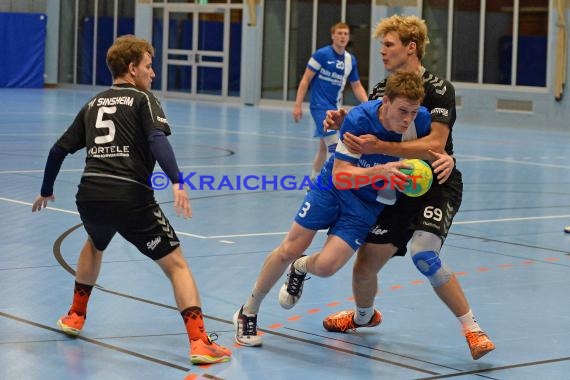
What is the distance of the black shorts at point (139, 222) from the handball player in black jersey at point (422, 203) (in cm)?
111

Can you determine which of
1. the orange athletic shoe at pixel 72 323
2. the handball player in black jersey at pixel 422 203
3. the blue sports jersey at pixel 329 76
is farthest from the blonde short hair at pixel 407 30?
the blue sports jersey at pixel 329 76

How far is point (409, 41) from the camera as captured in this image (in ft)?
20.1

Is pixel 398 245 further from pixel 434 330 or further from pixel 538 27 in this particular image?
pixel 538 27

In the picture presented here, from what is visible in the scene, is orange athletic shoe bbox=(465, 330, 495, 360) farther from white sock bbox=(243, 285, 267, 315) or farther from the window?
the window

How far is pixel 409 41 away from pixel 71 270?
3382mm

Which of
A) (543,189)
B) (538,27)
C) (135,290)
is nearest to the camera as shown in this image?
(135,290)

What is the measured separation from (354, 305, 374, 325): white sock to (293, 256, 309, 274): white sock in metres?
0.45

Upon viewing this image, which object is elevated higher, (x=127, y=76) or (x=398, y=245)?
(x=127, y=76)

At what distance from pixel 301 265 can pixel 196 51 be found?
2827cm

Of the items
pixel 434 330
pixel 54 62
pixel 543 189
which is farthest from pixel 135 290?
pixel 54 62

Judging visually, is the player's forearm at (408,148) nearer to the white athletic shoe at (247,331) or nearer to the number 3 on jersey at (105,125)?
the white athletic shoe at (247,331)

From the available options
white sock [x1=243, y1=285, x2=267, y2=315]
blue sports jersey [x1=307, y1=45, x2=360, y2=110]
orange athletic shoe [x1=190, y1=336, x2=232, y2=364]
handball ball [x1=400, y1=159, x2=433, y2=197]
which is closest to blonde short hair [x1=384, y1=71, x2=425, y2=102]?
handball ball [x1=400, y1=159, x2=433, y2=197]

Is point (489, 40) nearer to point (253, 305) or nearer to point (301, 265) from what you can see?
point (301, 265)

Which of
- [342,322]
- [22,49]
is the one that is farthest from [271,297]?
[22,49]
